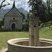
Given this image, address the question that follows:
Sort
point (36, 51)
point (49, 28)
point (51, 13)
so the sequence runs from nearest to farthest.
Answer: point (36, 51)
point (49, 28)
point (51, 13)


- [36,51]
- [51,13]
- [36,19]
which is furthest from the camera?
[51,13]

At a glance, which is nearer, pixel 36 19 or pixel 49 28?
pixel 36 19

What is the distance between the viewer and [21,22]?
119 ft

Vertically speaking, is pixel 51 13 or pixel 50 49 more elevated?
pixel 51 13

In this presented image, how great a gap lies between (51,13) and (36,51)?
21.8 metres

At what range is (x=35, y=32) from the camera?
22.2 ft

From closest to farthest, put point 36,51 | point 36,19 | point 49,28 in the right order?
point 36,51, point 36,19, point 49,28

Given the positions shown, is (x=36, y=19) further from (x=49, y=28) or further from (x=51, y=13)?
(x=51, y=13)

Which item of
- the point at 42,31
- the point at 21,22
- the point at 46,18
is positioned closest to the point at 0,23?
the point at 21,22

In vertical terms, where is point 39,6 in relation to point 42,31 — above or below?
above

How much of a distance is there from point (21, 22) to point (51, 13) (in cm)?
1016

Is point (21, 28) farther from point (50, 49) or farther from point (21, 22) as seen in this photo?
point (50, 49)

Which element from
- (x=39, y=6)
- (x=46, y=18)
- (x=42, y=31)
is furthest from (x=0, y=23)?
(x=39, y=6)

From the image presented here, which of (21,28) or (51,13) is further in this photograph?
(21,28)
